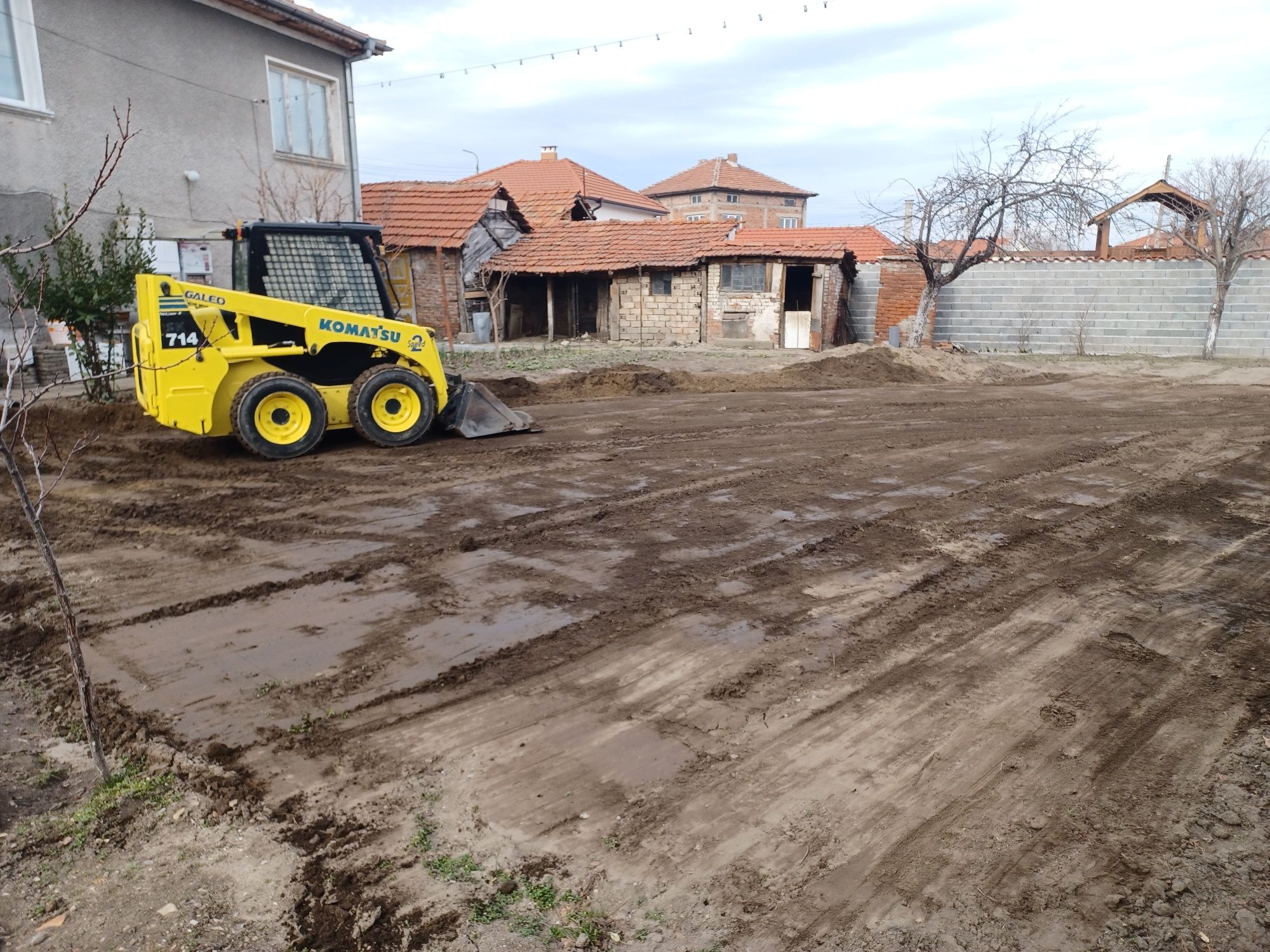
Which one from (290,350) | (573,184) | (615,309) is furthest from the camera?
(573,184)

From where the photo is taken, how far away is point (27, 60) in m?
12.5

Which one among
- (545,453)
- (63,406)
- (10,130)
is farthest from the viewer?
(10,130)

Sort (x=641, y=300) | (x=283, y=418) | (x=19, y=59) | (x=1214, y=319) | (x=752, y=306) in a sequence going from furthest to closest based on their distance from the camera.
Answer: (x=641, y=300) < (x=752, y=306) < (x=1214, y=319) < (x=19, y=59) < (x=283, y=418)

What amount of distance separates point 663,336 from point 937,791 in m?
21.9

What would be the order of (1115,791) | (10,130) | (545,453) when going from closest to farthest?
1. (1115,791)
2. (545,453)
3. (10,130)

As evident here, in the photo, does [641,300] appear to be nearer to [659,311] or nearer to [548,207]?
[659,311]

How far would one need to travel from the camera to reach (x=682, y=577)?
5965mm

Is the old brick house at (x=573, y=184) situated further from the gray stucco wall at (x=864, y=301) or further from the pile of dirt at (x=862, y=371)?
the pile of dirt at (x=862, y=371)

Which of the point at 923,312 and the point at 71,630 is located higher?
the point at 923,312

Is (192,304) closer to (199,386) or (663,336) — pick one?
(199,386)

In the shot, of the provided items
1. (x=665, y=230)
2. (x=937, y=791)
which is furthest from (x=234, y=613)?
(x=665, y=230)

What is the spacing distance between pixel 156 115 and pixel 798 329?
49.7ft

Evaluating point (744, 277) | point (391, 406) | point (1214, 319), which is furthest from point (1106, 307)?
point (391, 406)

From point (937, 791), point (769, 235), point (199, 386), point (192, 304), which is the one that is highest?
point (769, 235)
